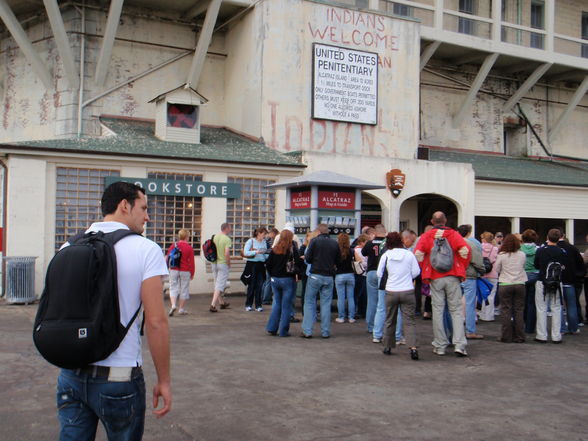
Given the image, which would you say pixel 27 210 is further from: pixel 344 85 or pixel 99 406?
pixel 99 406

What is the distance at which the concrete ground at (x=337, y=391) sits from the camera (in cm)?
554

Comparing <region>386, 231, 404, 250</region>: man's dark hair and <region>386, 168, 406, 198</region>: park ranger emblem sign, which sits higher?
<region>386, 168, 406, 198</region>: park ranger emblem sign

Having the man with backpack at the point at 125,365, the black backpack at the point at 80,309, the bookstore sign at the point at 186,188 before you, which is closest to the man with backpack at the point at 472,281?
the bookstore sign at the point at 186,188

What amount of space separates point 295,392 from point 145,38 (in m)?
15.9

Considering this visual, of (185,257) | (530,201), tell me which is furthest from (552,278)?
(530,201)

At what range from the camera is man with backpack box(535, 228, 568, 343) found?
402 inches

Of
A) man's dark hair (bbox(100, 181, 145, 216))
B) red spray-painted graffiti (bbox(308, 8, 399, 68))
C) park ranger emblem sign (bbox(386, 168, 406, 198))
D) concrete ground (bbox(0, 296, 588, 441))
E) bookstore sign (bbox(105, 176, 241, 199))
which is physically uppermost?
red spray-painted graffiti (bbox(308, 8, 399, 68))

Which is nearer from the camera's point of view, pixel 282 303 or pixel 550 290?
pixel 282 303

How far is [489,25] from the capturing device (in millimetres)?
24375

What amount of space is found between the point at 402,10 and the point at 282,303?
16083 mm

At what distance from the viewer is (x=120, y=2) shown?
17312 millimetres

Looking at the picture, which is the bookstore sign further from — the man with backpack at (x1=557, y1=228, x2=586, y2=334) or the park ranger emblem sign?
the man with backpack at (x1=557, y1=228, x2=586, y2=334)

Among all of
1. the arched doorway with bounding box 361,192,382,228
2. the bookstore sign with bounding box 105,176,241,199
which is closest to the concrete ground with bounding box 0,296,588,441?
the bookstore sign with bounding box 105,176,241,199

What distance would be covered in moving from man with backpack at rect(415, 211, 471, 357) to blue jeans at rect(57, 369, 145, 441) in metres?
6.21
